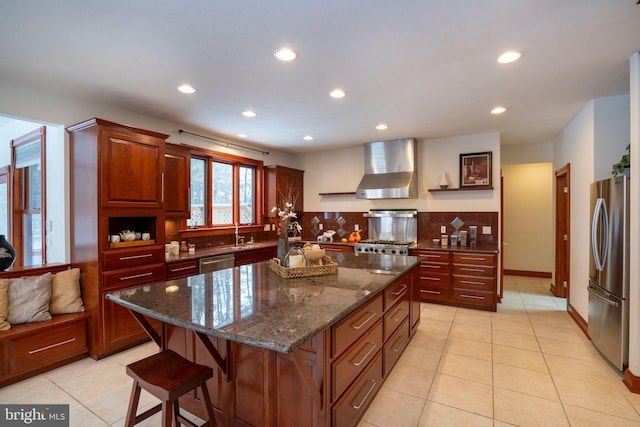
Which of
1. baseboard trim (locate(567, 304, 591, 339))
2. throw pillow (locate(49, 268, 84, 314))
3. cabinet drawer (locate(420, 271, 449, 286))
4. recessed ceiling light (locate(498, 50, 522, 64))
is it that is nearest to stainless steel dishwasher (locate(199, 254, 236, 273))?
throw pillow (locate(49, 268, 84, 314))

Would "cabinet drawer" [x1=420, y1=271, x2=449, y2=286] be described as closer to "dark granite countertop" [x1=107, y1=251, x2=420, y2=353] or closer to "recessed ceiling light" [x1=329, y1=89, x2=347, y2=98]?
"dark granite countertop" [x1=107, y1=251, x2=420, y2=353]

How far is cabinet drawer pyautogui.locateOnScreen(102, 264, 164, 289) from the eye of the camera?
293 cm

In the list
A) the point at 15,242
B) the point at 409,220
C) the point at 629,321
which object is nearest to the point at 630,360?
the point at 629,321

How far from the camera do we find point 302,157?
639 cm

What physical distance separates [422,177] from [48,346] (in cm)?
517

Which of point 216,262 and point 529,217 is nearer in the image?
point 216,262

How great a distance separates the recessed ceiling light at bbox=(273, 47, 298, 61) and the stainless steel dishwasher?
2.59 meters

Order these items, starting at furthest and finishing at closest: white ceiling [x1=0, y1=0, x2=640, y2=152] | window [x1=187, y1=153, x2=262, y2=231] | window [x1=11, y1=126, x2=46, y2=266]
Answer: window [x1=187, y1=153, x2=262, y2=231], window [x1=11, y1=126, x2=46, y2=266], white ceiling [x1=0, y1=0, x2=640, y2=152]

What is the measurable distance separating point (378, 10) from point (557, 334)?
3.86 meters

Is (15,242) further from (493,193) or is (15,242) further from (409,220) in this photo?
(493,193)

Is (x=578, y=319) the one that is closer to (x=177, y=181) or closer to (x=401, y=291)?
(x=401, y=291)

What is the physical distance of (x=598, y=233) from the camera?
9.50ft

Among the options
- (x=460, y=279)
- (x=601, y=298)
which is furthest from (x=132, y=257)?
(x=601, y=298)

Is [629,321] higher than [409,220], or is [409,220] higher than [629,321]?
[409,220]
